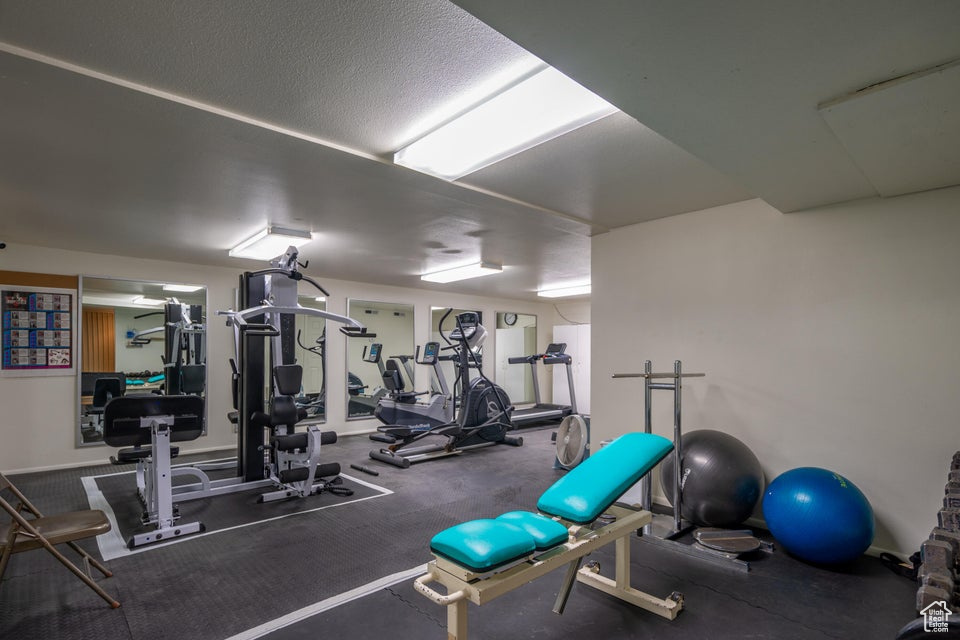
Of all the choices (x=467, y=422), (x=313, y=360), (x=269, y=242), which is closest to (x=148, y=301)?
(x=313, y=360)

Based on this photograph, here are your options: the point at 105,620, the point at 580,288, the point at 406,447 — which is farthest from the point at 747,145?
the point at 580,288

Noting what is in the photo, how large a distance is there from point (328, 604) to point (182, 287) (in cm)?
460

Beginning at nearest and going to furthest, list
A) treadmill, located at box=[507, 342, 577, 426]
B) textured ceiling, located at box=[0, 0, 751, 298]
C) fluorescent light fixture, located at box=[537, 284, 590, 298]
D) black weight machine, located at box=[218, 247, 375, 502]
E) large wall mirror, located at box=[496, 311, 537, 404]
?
textured ceiling, located at box=[0, 0, 751, 298]
black weight machine, located at box=[218, 247, 375, 502]
treadmill, located at box=[507, 342, 577, 426]
fluorescent light fixture, located at box=[537, 284, 590, 298]
large wall mirror, located at box=[496, 311, 537, 404]

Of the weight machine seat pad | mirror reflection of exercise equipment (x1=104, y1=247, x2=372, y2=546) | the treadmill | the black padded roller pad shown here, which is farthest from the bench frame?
the treadmill

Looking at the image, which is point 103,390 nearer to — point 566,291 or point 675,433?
point 675,433

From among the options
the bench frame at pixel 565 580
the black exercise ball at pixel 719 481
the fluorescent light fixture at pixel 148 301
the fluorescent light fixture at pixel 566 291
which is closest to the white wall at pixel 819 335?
the black exercise ball at pixel 719 481

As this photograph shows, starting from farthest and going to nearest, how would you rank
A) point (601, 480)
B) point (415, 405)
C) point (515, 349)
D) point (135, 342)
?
point (515, 349) → point (415, 405) → point (135, 342) → point (601, 480)

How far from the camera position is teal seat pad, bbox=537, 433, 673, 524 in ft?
6.31

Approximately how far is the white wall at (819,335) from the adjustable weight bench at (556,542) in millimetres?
1284

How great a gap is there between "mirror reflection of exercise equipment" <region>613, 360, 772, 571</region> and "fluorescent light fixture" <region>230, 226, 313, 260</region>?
→ 2.84 meters

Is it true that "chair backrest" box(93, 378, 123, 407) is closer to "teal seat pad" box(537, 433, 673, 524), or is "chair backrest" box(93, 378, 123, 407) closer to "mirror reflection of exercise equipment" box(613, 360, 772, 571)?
"teal seat pad" box(537, 433, 673, 524)

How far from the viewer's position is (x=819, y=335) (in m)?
2.88

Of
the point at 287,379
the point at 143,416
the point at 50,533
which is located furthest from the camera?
the point at 287,379

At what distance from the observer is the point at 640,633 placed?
2.00 meters
